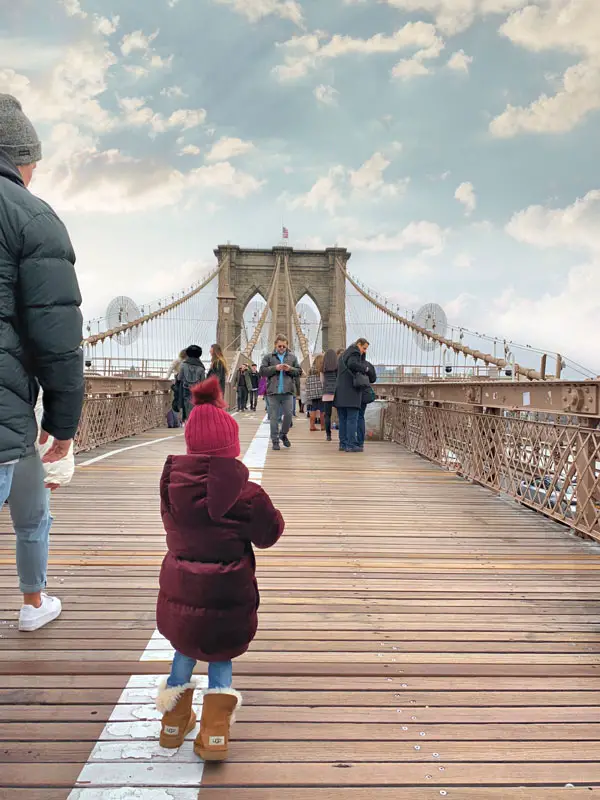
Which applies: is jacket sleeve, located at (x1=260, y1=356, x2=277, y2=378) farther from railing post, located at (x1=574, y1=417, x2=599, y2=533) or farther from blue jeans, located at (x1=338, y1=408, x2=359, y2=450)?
railing post, located at (x1=574, y1=417, x2=599, y2=533)

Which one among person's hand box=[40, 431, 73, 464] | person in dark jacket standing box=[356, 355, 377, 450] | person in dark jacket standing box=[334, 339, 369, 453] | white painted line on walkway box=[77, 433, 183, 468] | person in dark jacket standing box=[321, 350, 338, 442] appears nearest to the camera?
person's hand box=[40, 431, 73, 464]

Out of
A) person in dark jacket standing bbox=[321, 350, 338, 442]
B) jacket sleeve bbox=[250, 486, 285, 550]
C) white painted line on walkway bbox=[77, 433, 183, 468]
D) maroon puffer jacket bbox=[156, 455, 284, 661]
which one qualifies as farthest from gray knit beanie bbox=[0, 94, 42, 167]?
person in dark jacket standing bbox=[321, 350, 338, 442]

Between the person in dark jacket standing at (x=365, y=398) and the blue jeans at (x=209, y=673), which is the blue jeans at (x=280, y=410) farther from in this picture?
the blue jeans at (x=209, y=673)

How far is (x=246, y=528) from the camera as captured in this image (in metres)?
1.81

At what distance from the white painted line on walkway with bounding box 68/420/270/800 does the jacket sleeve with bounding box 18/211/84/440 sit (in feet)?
3.28

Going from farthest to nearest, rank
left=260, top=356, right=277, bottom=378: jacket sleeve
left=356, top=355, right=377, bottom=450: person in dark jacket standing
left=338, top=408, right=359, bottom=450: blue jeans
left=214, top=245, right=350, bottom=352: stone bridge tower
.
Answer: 1. left=214, top=245, right=350, bottom=352: stone bridge tower
2. left=338, top=408, right=359, bottom=450: blue jeans
3. left=356, top=355, right=377, bottom=450: person in dark jacket standing
4. left=260, top=356, right=277, bottom=378: jacket sleeve

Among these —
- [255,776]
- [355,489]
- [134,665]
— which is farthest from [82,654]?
[355,489]

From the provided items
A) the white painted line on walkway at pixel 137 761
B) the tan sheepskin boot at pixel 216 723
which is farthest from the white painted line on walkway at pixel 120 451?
the tan sheepskin boot at pixel 216 723

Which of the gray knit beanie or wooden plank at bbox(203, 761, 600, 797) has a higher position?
the gray knit beanie

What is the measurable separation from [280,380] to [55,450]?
628 cm

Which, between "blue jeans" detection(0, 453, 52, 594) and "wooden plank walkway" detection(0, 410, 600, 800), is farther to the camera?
"blue jeans" detection(0, 453, 52, 594)

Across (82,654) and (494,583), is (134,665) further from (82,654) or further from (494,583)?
(494,583)

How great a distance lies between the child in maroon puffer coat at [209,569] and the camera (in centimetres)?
177

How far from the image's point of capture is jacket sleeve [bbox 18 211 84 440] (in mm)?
Result: 1817
